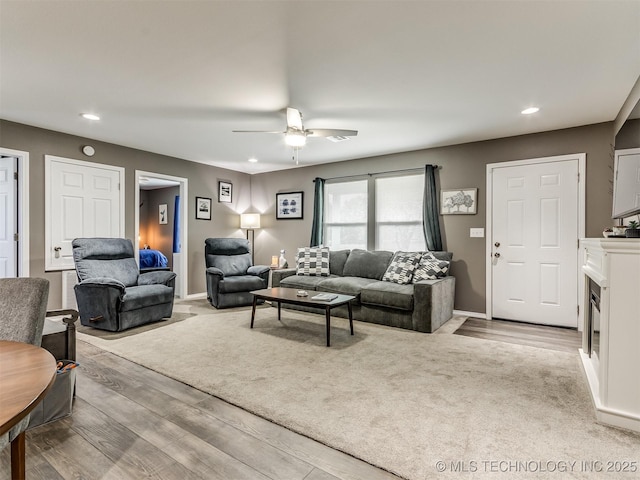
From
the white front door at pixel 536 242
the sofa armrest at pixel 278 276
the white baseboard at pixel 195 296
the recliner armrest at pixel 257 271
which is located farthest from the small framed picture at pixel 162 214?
the white front door at pixel 536 242

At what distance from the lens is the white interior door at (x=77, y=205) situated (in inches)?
169

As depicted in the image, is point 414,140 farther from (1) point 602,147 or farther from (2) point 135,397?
(2) point 135,397

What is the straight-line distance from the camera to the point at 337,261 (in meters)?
5.50

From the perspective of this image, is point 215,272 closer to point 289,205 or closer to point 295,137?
point 289,205

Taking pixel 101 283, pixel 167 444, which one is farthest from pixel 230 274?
pixel 167 444

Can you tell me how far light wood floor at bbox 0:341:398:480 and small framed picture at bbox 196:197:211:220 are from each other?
4030 millimetres

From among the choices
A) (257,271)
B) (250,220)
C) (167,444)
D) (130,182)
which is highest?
(130,182)

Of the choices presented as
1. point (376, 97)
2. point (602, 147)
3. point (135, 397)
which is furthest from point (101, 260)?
point (602, 147)

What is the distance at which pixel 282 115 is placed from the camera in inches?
146

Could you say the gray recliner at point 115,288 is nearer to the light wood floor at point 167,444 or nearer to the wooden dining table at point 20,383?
the light wood floor at point 167,444

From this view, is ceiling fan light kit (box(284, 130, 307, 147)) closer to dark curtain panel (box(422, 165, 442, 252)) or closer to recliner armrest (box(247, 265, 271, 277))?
dark curtain panel (box(422, 165, 442, 252))

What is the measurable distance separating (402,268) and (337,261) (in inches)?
48.8

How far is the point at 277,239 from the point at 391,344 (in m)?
3.86

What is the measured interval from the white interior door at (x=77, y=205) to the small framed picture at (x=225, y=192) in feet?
5.92
